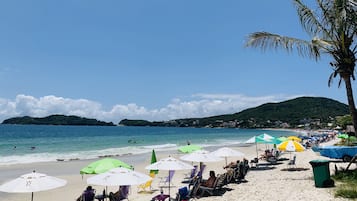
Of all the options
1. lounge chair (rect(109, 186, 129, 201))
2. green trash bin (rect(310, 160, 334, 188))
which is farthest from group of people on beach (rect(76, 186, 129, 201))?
green trash bin (rect(310, 160, 334, 188))

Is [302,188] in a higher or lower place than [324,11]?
Answer: lower

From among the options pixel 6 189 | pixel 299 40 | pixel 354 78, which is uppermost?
pixel 299 40

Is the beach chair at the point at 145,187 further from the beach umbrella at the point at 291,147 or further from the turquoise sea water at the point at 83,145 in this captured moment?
the turquoise sea water at the point at 83,145

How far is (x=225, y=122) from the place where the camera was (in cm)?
17775

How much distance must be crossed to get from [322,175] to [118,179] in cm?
581

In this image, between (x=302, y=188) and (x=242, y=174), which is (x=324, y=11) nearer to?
(x=302, y=188)

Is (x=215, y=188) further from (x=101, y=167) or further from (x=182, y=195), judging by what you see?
(x=101, y=167)

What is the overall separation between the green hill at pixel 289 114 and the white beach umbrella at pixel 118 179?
395 ft

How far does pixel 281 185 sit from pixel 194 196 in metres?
2.97

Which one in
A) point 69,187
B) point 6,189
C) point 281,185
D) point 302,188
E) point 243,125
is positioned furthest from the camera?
point 243,125

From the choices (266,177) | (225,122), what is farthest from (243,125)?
(266,177)

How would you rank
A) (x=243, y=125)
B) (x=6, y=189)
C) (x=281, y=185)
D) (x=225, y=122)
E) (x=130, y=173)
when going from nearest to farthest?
(x=6, y=189) < (x=130, y=173) < (x=281, y=185) < (x=243, y=125) < (x=225, y=122)

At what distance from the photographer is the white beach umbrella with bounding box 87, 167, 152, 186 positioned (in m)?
7.24

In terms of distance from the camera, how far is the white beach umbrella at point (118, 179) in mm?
7242
